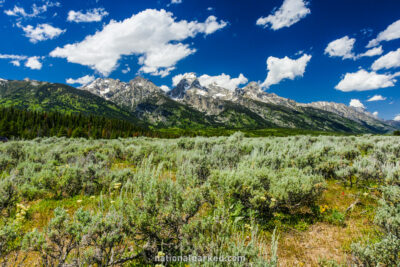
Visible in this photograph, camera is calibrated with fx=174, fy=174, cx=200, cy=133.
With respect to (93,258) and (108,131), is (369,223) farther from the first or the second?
(108,131)

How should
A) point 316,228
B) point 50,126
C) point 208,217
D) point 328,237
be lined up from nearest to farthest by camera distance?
1. point 208,217
2. point 328,237
3. point 316,228
4. point 50,126

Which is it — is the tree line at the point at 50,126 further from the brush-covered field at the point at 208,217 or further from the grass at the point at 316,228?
the grass at the point at 316,228

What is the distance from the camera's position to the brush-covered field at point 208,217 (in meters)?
2.95

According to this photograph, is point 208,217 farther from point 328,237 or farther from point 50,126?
point 50,126

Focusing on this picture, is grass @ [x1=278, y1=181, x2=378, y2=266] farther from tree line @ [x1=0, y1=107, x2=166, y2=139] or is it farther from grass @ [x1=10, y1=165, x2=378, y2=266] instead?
tree line @ [x1=0, y1=107, x2=166, y2=139]

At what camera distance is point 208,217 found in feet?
11.1

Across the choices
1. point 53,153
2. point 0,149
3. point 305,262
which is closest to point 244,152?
point 305,262

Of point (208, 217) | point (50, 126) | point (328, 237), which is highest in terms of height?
point (50, 126)

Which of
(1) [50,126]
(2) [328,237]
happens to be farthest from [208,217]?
(1) [50,126]

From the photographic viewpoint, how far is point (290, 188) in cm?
528

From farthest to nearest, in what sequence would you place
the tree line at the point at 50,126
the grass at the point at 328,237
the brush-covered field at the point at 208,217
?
the tree line at the point at 50,126 < the grass at the point at 328,237 < the brush-covered field at the point at 208,217

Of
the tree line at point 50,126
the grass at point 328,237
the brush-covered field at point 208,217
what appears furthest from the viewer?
the tree line at point 50,126

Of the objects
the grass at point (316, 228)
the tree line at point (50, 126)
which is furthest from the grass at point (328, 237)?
the tree line at point (50, 126)

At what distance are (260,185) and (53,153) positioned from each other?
42.5ft
